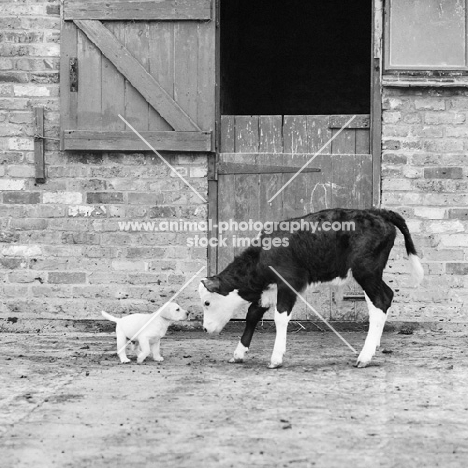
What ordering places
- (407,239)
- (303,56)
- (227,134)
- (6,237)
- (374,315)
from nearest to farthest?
(374,315) → (407,239) → (6,237) → (227,134) → (303,56)

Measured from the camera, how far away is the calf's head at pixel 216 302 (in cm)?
774

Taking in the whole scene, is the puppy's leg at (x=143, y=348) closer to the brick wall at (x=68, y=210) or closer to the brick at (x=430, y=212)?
the brick wall at (x=68, y=210)

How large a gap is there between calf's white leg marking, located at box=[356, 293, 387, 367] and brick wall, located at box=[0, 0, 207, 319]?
8.00ft

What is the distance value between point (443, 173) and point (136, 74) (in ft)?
10.7

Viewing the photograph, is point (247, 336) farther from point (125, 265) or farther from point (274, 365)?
point (125, 265)

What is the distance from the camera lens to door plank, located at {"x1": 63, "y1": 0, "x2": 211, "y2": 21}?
9.36 metres

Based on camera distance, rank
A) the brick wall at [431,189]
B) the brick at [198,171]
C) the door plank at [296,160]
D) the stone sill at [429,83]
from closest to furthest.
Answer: the stone sill at [429,83], the brick wall at [431,189], the brick at [198,171], the door plank at [296,160]

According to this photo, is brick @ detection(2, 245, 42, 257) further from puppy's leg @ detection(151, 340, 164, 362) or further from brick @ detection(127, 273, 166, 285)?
puppy's leg @ detection(151, 340, 164, 362)

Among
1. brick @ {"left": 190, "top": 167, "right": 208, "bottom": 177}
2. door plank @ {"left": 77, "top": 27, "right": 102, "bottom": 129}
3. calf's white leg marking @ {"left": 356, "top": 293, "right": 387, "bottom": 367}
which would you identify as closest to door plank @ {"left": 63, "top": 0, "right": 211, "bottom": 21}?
door plank @ {"left": 77, "top": 27, "right": 102, "bottom": 129}

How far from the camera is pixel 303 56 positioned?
1363cm

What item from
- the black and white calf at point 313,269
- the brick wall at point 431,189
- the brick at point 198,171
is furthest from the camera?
the brick at point 198,171

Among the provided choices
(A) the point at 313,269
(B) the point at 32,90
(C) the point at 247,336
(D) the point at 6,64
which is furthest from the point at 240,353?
(D) the point at 6,64

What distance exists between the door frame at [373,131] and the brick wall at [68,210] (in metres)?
0.14

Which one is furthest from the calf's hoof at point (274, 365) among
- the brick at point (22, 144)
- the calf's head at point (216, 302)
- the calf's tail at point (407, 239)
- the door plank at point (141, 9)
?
the door plank at point (141, 9)
